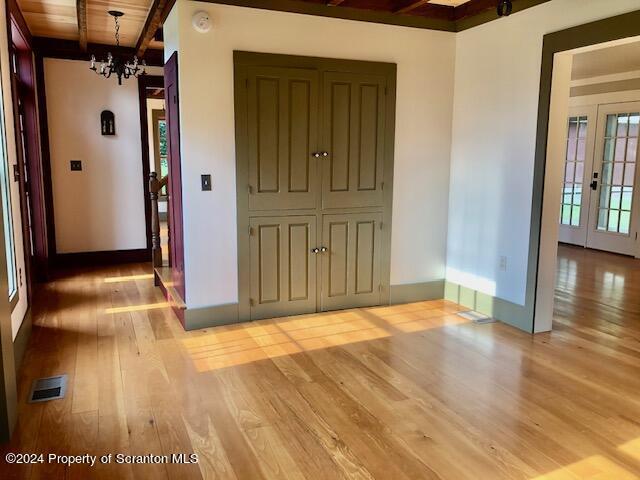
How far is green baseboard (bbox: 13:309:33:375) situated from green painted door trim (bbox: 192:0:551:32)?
266 centimetres

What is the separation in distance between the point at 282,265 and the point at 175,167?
1161mm

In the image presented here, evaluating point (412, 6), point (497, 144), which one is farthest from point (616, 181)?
point (412, 6)

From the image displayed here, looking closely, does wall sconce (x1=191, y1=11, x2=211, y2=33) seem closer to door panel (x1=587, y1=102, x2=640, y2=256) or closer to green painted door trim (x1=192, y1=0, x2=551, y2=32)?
green painted door trim (x1=192, y1=0, x2=551, y2=32)

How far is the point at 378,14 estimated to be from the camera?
13.8 feet

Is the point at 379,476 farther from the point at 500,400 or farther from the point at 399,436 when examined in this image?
the point at 500,400

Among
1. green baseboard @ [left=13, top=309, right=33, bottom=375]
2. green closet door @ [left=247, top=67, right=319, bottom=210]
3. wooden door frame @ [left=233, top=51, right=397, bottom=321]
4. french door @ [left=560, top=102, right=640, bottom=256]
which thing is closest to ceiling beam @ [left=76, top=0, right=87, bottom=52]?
wooden door frame @ [left=233, top=51, right=397, bottom=321]

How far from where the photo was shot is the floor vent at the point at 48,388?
281cm

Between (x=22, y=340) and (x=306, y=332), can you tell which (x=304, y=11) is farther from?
(x=22, y=340)

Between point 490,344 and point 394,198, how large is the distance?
1.52m

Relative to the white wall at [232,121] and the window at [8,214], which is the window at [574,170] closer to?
the white wall at [232,121]

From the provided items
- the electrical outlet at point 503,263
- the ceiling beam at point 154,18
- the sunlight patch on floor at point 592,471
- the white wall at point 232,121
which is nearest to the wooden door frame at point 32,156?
the ceiling beam at point 154,18

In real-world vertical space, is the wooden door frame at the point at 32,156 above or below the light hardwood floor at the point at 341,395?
above

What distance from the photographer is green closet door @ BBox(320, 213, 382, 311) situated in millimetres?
4352

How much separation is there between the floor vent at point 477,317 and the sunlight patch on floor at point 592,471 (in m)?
1.91
